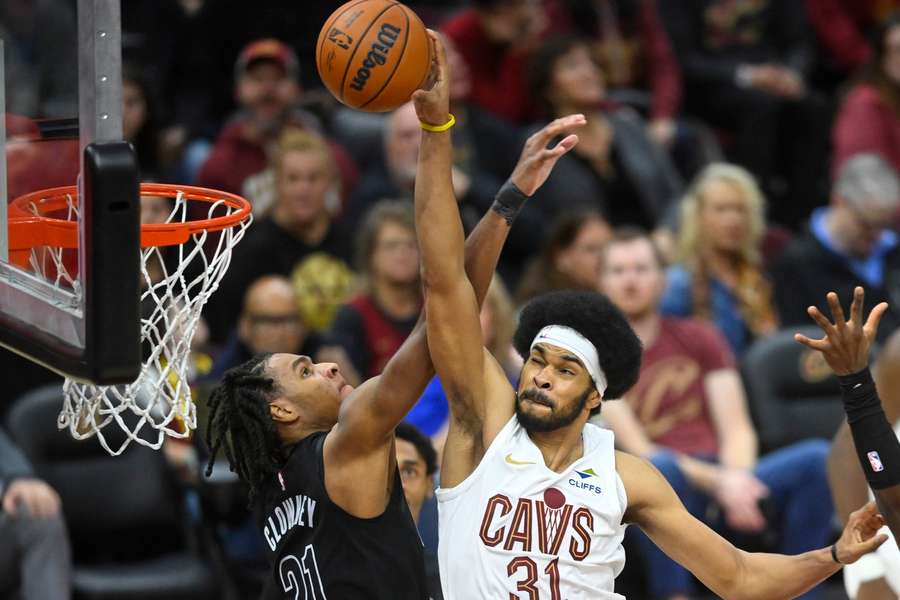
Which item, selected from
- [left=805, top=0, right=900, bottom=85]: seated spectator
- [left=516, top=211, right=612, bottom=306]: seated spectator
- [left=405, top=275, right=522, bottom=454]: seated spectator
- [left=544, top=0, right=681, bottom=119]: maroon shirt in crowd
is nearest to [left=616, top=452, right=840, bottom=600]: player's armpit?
[left=405, top=275, right=522, bottom=454]: seated spectator

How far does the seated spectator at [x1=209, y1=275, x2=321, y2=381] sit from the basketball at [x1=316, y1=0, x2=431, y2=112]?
273 cm

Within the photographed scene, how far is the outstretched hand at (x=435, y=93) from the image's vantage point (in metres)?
4.25

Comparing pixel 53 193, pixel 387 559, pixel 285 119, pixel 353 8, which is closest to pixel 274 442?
pixel 387 559

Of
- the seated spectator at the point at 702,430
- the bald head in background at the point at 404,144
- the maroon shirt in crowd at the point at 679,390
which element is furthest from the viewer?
the bald head in background at the point at 404,144

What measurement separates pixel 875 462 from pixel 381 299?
344cm

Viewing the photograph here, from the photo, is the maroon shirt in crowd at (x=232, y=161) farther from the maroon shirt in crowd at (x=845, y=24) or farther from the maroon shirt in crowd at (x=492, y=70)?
the maroon shirt in crowd at (x=845, y=24)

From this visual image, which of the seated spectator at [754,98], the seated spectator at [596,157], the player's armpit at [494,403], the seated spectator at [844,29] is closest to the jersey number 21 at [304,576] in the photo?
the player's armpit at [494,403]

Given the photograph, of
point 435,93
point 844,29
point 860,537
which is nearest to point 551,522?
point 860,537

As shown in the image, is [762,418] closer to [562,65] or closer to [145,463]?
[562,65]

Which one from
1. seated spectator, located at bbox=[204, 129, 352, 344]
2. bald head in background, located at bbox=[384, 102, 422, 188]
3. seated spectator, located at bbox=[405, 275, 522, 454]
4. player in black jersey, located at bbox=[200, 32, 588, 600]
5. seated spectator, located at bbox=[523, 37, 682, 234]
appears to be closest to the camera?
player in black jersey, located at bbox=[200, 32, 588, 600]

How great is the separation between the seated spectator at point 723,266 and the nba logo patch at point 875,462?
3608 millimetres

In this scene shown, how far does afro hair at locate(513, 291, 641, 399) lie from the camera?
450cm

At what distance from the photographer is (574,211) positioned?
8.05 meters

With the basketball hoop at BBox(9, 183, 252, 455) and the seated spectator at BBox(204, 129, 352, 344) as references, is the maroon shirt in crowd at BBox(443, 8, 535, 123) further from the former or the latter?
the basketball hoop at BBox(9, 183, 252, 455)
